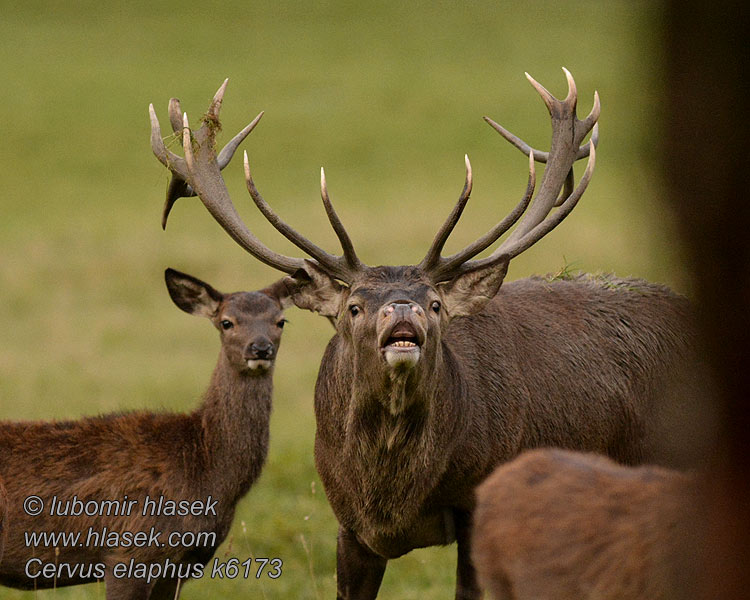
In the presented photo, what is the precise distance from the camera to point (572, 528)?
277cm

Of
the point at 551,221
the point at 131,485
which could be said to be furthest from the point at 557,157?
the point at 131,485

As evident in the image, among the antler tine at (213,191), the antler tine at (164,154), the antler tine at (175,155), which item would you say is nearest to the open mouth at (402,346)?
the antler tine at (213,191)

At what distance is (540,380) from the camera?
5836 millimetres

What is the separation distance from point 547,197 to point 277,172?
73.8 feet

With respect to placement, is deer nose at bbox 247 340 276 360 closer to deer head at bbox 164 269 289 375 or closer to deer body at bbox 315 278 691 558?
deer head at bbox 164 269 289 375

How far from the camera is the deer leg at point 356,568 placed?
5590mm

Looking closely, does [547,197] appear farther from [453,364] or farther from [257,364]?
[257,364]

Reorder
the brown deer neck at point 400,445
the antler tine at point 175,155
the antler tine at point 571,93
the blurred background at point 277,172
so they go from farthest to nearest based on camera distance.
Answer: the blurred background at point 277,172 → the antler tine at point 175,155 → the antler tine at point 571,93 → the brown deer neck at point 400,445

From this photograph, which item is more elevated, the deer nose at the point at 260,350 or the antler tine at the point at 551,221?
the antler tine at the point at 551,221

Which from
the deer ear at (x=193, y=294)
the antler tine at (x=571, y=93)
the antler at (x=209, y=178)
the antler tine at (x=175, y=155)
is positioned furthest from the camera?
the deer ear at (x=193, y=294)

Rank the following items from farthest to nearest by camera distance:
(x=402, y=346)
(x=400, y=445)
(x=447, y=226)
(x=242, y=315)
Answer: (x=242, y=315)
(x=447, y=226)
(x=400, y=445)
(x=402, y=346)

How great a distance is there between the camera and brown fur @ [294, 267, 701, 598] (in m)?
5.13

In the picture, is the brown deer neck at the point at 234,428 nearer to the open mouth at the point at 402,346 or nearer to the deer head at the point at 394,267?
the deer head at the point at 394,267

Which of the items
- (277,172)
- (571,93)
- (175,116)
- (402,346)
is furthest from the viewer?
(277,172)
